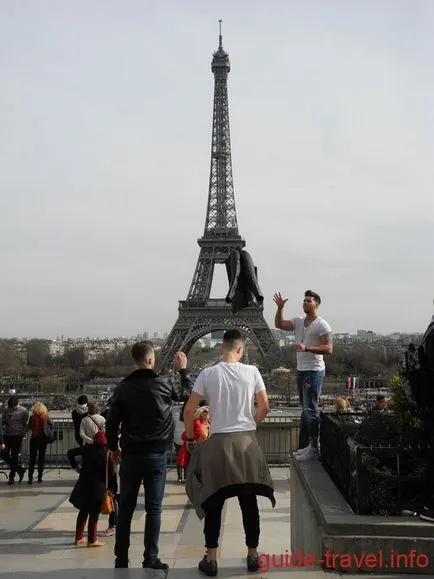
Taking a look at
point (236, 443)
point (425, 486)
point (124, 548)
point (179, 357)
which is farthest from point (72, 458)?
point (425, 486)

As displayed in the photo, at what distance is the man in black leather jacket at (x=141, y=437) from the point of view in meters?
5.58

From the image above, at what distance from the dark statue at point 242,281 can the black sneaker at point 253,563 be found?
6.27m

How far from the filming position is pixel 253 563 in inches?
187

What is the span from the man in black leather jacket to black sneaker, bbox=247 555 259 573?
1012 mm

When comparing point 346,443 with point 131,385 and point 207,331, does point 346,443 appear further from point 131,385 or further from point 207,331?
point 207,331

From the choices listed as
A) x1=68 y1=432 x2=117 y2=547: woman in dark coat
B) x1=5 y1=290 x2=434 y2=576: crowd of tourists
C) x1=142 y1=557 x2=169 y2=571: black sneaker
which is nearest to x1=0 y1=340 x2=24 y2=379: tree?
x1=68 y1=432 x2=117 y2=547: woman in dark coat

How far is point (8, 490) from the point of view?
11586mm

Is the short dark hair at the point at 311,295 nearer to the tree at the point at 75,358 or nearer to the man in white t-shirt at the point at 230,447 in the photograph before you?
the man in white t-shirt at the point at 230,447

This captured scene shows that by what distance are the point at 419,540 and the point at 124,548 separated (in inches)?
89.2

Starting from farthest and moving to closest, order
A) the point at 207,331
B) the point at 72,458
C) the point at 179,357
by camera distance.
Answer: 1. the point at 207,331
2. the point at 72,458
3. the point at 179,357

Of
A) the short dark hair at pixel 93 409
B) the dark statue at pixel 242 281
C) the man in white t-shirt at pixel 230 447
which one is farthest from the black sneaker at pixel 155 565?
the dark statue at pixel 242 281

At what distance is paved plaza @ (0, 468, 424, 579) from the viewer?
487cm

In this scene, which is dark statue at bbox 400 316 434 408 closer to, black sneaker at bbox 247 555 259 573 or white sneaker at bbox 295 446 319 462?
black sneaker at bbox 247 555 259 573

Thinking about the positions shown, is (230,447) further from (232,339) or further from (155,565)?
(155,565)
